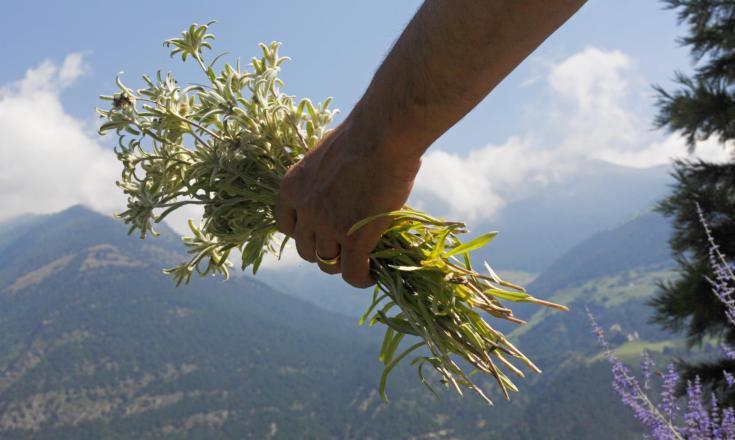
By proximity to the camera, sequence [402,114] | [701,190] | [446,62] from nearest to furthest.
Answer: [446,62] → [402,114] → [701,190]

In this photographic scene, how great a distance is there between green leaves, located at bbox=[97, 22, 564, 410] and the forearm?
0.51 meters

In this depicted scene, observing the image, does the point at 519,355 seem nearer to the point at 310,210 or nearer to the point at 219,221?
Answer: the point at 310,210

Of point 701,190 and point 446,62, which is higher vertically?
point 701,190

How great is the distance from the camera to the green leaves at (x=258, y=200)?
223 cm

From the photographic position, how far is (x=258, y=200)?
2562 mm

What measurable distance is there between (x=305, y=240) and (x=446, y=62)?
0.92 meters

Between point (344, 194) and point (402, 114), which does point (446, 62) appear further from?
point (344, 194)

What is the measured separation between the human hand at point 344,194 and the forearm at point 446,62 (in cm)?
8

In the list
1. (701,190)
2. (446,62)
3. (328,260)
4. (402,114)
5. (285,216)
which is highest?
(701,190)

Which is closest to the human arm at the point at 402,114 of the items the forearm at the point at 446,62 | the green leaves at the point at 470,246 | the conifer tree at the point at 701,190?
the forearm at the point at 446,62

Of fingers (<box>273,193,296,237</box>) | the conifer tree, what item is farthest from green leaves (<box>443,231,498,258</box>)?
the conifer tree

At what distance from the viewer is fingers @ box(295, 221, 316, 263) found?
7.00ft

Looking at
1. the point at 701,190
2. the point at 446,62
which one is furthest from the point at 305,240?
the point at 701,190

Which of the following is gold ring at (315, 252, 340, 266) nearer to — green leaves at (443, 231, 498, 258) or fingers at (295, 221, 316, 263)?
fingers at (295, 221, 316, 263)
